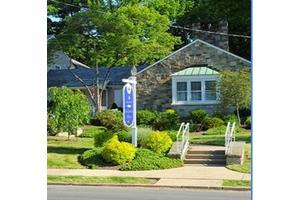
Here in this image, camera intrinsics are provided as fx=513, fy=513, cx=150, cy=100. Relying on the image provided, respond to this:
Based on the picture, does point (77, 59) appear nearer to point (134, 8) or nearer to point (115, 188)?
point (134, 8)

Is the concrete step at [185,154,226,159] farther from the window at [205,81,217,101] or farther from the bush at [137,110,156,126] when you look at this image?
the window at [205,81,217,101]

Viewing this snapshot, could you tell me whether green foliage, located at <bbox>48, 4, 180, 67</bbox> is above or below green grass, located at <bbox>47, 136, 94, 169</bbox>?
above

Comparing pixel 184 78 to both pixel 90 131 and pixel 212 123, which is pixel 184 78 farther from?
pixel 90 131

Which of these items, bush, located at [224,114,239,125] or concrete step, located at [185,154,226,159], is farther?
bush, located at [224,114,239,125]

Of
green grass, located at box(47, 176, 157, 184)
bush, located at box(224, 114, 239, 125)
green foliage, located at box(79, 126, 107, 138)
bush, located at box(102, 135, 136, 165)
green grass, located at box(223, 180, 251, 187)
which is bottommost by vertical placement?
green grass, located at box(47, 176, 157, 184)

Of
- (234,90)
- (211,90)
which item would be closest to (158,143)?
(234,90)

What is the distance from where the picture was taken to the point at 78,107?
13.8 meters

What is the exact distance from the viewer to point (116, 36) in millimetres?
18438

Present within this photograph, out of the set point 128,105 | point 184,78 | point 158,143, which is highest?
point 184,78

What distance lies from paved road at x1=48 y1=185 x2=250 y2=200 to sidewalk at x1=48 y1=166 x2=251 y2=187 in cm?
52

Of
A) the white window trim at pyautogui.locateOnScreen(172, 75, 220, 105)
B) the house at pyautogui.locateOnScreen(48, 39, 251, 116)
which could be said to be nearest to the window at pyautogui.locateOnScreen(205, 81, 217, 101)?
the house at pyautogui.locateOnScreen(48, 39, 251, 116)

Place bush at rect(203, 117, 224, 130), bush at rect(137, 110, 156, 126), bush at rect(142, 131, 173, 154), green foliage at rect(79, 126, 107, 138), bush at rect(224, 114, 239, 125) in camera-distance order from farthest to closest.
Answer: bush at rect(137, 110, 156, 126) → bush at rect(203, 117, 224, 130) → bush at rect(224, 114, 239, 125) → green foliage at rect(79, 126, 107, 138) → bush at rect(142, 131, 173, 154)

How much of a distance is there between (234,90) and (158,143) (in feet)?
17.8

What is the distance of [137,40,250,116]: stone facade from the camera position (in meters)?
19.4
